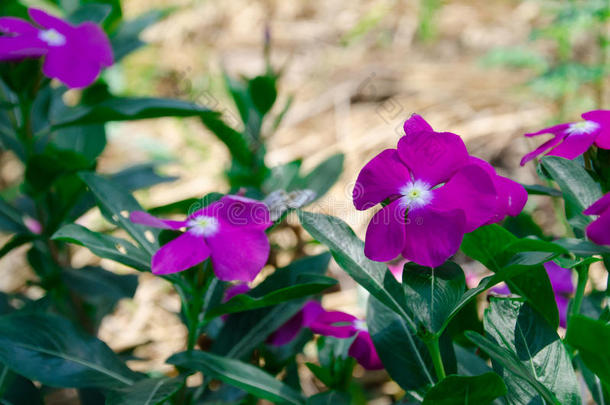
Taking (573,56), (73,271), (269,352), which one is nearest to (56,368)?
(269,352)

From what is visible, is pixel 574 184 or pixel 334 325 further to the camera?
pixel 334 325

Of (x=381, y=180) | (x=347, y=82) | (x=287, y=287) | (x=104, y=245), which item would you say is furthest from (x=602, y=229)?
(x=347, y=82)

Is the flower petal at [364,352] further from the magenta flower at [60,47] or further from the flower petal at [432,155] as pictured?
the magenta flower at [60,47]

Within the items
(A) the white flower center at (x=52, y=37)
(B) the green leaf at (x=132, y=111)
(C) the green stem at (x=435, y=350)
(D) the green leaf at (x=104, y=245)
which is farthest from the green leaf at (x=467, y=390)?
(A) the white flower center at (x=52, y=37)

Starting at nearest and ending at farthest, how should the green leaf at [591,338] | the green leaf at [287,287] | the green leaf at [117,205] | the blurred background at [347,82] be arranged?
the green leaf at [591,338], the green leaf at [287,287], the green leaf at [117,205], the blurred background at [347,82]

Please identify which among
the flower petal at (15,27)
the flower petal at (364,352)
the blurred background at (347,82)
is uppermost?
the flower petal at (15,27)

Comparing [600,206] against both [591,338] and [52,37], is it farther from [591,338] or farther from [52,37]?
[52,37]
